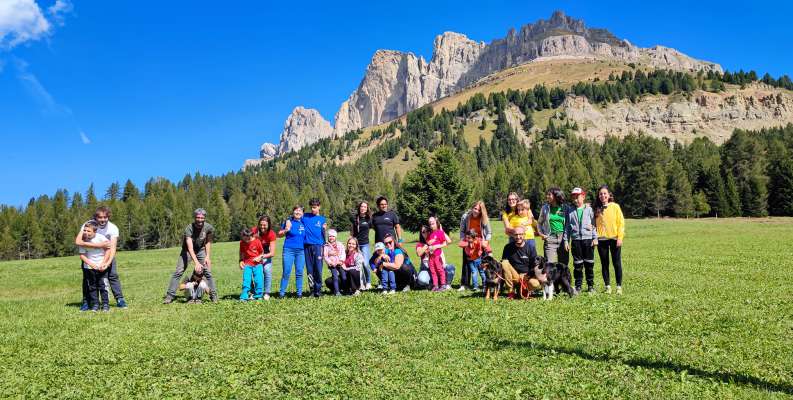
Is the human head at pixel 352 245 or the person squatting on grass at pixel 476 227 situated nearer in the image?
the person squatting on grass at pixel 476 227

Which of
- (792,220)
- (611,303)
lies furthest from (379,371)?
(792,220)

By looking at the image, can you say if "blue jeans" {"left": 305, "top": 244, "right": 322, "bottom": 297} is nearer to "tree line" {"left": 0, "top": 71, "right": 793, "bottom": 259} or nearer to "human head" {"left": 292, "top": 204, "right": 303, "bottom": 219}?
"human head" {"left": 292, "top": 204, "right": 303, "bottom": 219}

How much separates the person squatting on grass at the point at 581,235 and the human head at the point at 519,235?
1397 millimetres

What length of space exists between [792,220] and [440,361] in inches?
2899

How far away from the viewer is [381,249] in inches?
629

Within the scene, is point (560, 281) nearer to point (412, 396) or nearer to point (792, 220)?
point (412, 396)

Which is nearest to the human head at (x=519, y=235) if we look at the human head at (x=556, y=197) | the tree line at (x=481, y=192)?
the human head at (x=556, y=197)

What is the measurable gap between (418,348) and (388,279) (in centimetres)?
749

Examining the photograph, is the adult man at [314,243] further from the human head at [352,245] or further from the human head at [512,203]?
the human head at [512,203]

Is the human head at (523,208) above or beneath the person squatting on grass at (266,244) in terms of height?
above

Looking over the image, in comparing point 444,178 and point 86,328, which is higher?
point 444,178

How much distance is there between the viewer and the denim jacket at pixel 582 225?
45.8 ft

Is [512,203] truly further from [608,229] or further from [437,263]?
[437,263]

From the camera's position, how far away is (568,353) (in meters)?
8.12
